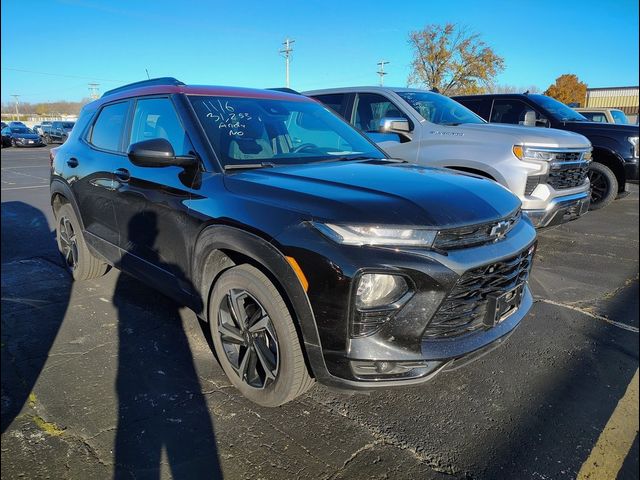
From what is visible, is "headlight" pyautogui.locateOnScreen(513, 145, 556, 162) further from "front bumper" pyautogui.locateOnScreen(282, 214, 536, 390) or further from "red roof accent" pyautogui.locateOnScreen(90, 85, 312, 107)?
"front bumper" pyautogui.locateOnScreen(282, 214, 536, 390)

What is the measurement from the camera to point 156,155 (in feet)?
→ 8.77

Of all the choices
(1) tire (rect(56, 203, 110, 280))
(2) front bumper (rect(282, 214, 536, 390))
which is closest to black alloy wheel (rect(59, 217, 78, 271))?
(1) tire (rect(56, 203, 110, 280))

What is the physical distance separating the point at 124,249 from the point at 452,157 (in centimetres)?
385

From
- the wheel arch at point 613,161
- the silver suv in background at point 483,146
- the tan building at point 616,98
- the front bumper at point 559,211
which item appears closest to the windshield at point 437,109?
the silver suv in background at point 483,146

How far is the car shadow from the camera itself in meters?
2.15

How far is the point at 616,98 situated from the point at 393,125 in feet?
116

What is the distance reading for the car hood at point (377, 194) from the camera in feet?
6.98

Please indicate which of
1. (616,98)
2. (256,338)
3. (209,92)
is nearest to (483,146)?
(209,92)

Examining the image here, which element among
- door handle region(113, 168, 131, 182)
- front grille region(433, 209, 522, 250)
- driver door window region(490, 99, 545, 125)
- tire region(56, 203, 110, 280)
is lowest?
tire region(56, 203, 110, 280)

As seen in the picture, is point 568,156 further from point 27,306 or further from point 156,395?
point 27,306

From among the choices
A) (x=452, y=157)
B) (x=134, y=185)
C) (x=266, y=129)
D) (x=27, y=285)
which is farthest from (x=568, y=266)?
(x=27, y=285)

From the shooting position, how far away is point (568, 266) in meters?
5.24

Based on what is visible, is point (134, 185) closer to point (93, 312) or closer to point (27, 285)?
point (93, 312)

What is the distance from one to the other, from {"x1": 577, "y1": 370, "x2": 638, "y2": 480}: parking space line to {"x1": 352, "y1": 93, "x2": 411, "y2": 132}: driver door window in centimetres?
437
